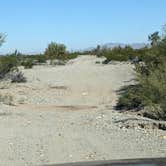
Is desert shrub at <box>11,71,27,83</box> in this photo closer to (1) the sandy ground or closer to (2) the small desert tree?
(1) the sandy ground

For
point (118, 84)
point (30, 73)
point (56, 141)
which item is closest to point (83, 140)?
point (56, 141)

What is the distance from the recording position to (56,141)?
510 inches

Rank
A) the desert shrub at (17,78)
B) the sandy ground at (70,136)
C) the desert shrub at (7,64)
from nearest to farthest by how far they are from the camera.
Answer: the sandy ground at (70,136) < the desert shrub at (7,64) < the desert shrub at (17,78)

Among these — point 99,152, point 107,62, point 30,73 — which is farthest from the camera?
point 107,62

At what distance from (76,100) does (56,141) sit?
47.4 ft

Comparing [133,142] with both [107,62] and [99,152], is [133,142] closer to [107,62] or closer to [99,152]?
[99,152]

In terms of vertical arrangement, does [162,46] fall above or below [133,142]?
above

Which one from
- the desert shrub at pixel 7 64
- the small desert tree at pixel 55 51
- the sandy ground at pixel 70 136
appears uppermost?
the small desert tree at pixel 55 51

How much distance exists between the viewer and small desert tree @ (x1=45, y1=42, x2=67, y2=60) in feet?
222

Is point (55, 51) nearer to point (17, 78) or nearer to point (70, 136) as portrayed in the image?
point (17, 78)

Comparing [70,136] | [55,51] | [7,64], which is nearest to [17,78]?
[7,64]

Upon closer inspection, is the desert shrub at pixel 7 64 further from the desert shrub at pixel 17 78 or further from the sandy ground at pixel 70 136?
the sandy ground at pixel 70 136

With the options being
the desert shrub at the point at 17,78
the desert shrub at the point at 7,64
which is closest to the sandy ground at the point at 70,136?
the desert shrub at the point at 7,64

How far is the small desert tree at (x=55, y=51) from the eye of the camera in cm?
6752
